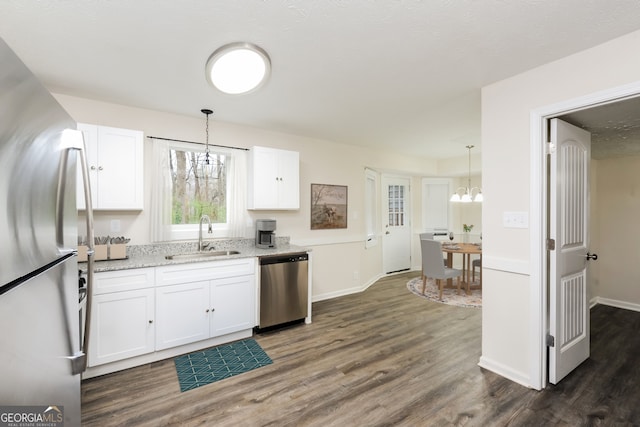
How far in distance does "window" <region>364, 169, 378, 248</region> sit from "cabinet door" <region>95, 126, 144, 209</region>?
10.8 feet

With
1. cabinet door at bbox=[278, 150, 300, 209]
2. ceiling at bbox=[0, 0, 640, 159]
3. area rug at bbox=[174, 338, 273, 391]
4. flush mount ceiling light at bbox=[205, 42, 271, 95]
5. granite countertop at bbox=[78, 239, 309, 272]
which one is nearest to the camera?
A: ceiling at bbox=[0, 0, 640, 159]

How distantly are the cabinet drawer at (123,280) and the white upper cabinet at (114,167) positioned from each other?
0.67m

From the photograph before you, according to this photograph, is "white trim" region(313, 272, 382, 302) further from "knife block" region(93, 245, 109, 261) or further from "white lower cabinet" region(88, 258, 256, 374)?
"knife block" region(93, 245, 109, 261)

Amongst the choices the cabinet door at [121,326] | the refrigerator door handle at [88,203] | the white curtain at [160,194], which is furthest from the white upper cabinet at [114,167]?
the refrigerator door handle at [88,203]

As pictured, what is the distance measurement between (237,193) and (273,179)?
1.54 ft

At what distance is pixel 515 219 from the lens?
2189 millimetres

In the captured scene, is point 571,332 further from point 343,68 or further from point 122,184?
point 122,184

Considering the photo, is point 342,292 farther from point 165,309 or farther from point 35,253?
point 35,253

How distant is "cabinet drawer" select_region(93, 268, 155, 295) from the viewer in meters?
2.21

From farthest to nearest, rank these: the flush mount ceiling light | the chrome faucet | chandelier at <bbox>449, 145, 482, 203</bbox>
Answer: chandelier at <bbox>449, 145, 482, 203</bbox>, the chrome faucet, the flush mount ceiling light

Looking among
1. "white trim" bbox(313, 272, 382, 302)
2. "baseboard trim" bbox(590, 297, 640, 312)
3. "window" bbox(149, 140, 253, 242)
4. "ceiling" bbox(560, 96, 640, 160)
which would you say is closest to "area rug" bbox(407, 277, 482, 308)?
"white trim" bbox(313, 272, 382, 302)

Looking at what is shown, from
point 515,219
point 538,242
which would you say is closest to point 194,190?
point 515,219

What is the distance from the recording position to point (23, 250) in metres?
0.70

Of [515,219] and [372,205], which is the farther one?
[372,205]
